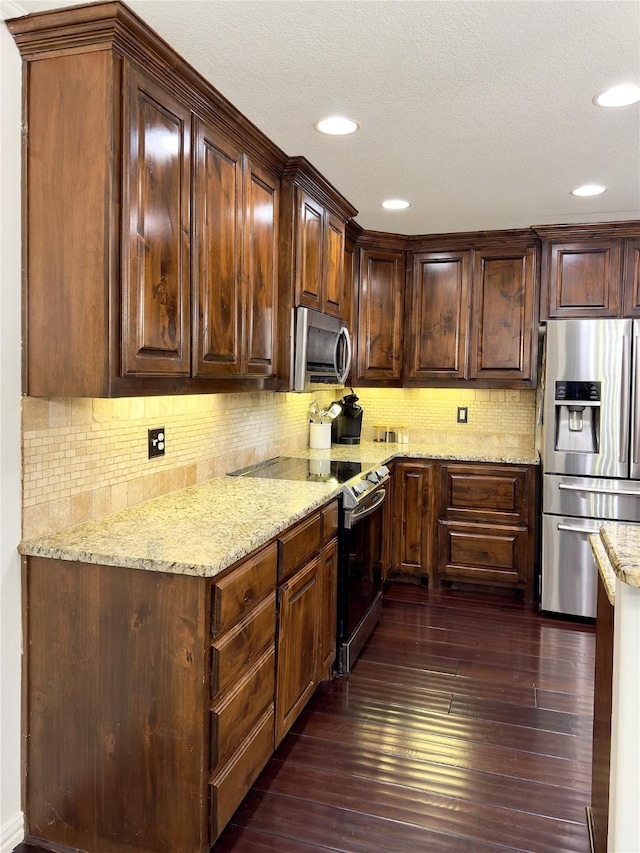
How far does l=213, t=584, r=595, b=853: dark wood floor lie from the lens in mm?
1899

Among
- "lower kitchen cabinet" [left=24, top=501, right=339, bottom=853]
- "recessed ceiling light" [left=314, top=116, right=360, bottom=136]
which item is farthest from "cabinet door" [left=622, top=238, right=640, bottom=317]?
"lower kitchen cabinet" [left=24, top=501, right=339, bottom=853]

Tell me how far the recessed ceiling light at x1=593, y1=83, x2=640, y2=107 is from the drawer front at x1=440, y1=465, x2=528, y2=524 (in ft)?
7.58

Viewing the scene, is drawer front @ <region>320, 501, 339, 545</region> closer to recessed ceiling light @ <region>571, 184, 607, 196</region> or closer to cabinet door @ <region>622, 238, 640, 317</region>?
recessed ceiling light @ <region>571, 184, 607, 196</region>

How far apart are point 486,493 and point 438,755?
6.73 ft

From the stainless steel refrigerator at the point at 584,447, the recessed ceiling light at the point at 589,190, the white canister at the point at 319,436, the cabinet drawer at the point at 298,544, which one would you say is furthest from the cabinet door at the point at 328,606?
the recessed ceiling light at the point at 589,190

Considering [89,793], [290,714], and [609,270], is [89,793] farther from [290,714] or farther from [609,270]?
[609,270]

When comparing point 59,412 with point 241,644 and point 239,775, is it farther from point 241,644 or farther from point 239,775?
point 239,775

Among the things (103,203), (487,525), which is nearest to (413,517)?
(487,525)

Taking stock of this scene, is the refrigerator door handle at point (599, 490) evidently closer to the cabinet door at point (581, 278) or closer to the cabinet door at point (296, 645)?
the cabinet door at point (581, 278)

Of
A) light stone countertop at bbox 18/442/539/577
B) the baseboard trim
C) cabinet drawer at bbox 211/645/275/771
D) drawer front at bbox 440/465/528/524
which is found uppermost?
light stone countertop at bbox 18/442/539/577

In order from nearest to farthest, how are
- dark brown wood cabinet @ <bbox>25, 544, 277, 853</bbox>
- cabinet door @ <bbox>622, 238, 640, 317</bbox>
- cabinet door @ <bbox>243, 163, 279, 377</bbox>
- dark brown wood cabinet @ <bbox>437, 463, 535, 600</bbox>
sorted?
dark brown wood cabinet @ <bbox>25, 544, 277, 853</bbox>, cabinet door @ <bbox>243, 163, 279, 377</bbox>, cabinet door @ <bbox>622, 238, 640, 317</bbox>, dark brown wood cabinet @ <bbox>437, 463, 535, 600</bbox>

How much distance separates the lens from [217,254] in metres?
2.28

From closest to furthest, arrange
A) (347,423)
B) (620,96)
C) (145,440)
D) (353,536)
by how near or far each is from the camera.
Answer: (620,96), (145,440), (353,536), (347,423)

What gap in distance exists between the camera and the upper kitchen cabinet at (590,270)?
152 inches
